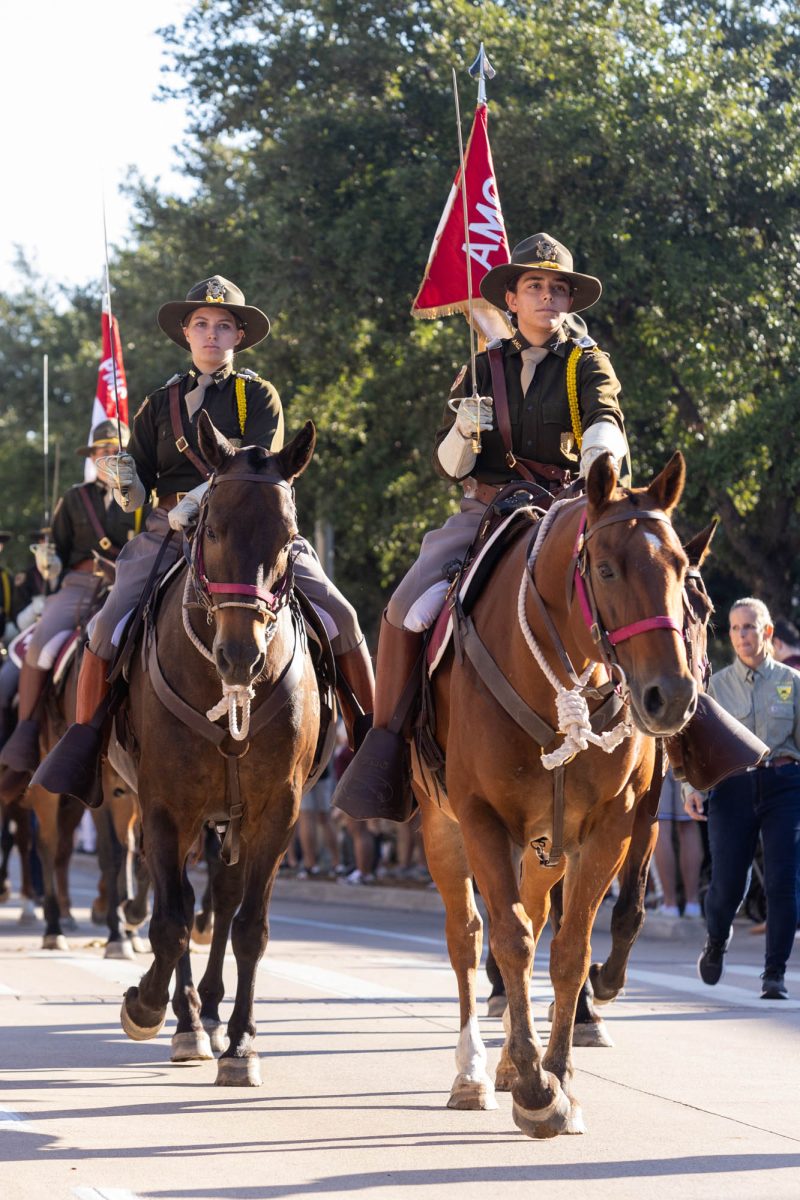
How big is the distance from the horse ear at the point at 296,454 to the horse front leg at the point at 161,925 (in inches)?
67.8

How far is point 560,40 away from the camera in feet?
74.8

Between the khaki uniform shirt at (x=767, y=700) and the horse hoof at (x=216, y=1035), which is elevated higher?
the khaki uniform shirt at (x=767, y=700)

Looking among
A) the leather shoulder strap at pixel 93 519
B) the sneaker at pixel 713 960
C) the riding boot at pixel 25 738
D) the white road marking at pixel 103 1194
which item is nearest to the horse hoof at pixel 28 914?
the riding boot at pixel 25 738

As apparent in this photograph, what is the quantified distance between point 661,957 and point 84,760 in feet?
24.0

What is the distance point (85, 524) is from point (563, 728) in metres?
8.85

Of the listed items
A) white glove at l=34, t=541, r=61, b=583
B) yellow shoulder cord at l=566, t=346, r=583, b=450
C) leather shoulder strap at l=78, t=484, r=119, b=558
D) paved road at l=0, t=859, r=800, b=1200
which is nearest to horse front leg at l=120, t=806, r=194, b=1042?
paved road at l=0, t=859, r=800, b=1200

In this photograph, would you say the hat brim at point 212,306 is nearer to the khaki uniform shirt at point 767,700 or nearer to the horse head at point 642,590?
the horse head at point 642,590

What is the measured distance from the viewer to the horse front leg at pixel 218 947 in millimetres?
9578

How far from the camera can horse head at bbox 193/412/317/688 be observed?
781cm

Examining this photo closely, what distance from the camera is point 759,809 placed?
12.6 meters

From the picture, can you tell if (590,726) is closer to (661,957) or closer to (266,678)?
(266,678)

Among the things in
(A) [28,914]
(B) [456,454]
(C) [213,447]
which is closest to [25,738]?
(A) [28,914]

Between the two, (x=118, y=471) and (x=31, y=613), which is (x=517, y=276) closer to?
(x=118, y=471)

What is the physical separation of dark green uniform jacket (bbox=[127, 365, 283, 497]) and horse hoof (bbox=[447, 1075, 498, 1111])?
11.2 feet
